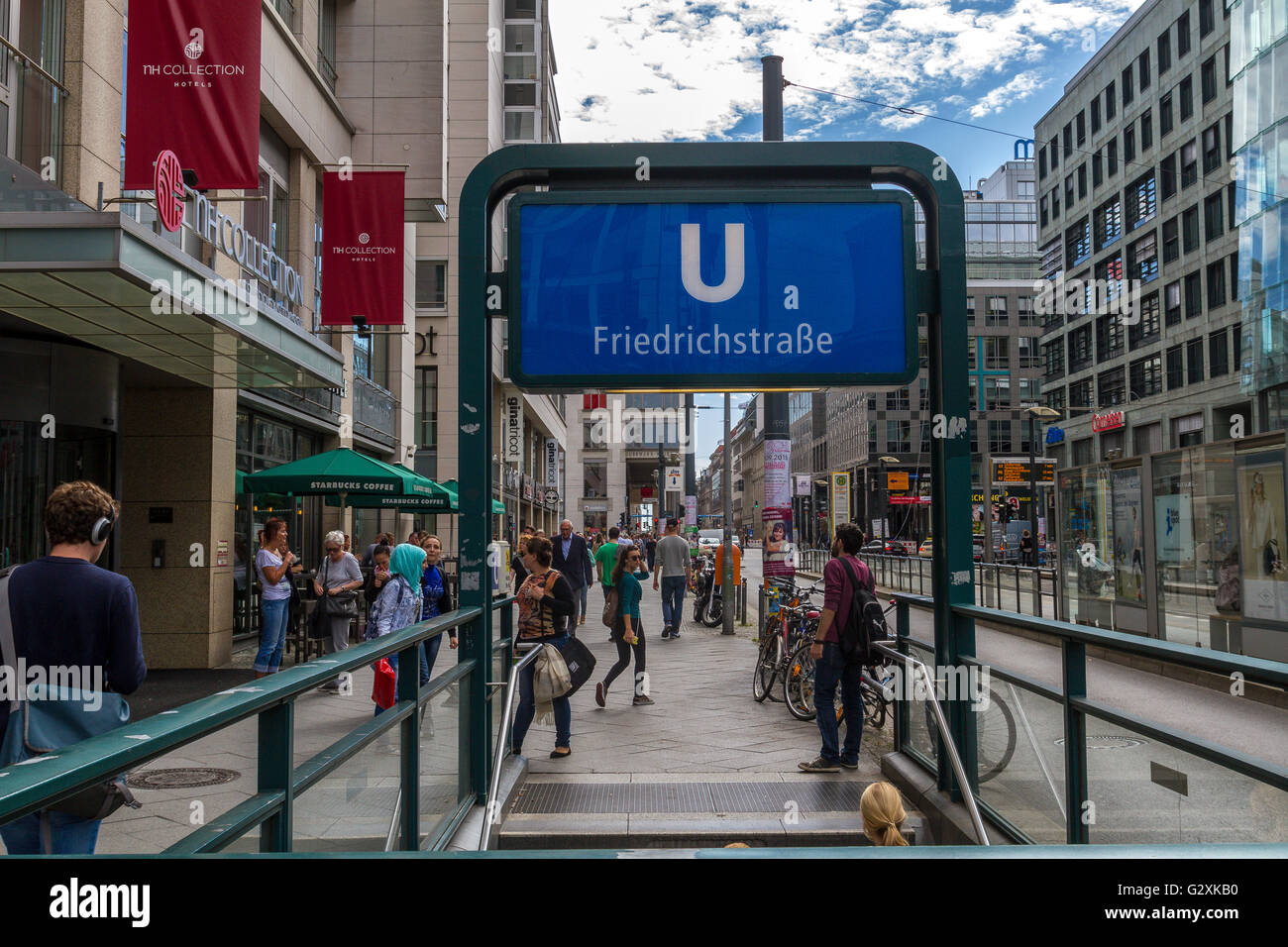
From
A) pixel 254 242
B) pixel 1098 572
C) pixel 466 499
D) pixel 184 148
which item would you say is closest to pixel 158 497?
pixel 254 242

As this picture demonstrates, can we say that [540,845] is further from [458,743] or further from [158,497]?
[158,497]

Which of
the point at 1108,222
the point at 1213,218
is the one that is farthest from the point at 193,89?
the point at 1108,222

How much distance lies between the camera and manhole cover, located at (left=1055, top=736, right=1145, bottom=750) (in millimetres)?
3498

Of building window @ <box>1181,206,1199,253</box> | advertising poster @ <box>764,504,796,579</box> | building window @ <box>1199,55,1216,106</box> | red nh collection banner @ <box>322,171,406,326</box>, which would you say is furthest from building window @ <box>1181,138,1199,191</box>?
red nh collection banner @ <box>322,171,406,326</box>

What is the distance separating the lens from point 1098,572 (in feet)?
52.6

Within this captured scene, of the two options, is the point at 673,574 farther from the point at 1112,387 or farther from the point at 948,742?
the point at 1112,387

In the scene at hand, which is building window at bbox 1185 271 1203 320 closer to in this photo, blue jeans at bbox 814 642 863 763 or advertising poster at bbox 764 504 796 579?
advertising poster at bbox 764 504 796 579

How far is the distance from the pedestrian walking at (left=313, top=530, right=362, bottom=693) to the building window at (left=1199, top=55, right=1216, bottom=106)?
4617 cm

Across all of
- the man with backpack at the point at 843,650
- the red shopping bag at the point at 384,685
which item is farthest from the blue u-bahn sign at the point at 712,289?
the man with backpack at the point at 843,650

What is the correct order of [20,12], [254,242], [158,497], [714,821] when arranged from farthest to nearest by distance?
[254,242] < [158,497] < [20,12] < [714,821]

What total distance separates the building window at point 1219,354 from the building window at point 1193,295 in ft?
5.95

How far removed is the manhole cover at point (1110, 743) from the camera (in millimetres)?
3498

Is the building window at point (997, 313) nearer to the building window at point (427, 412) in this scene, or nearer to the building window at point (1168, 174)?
the building window at point (1168, 174)
